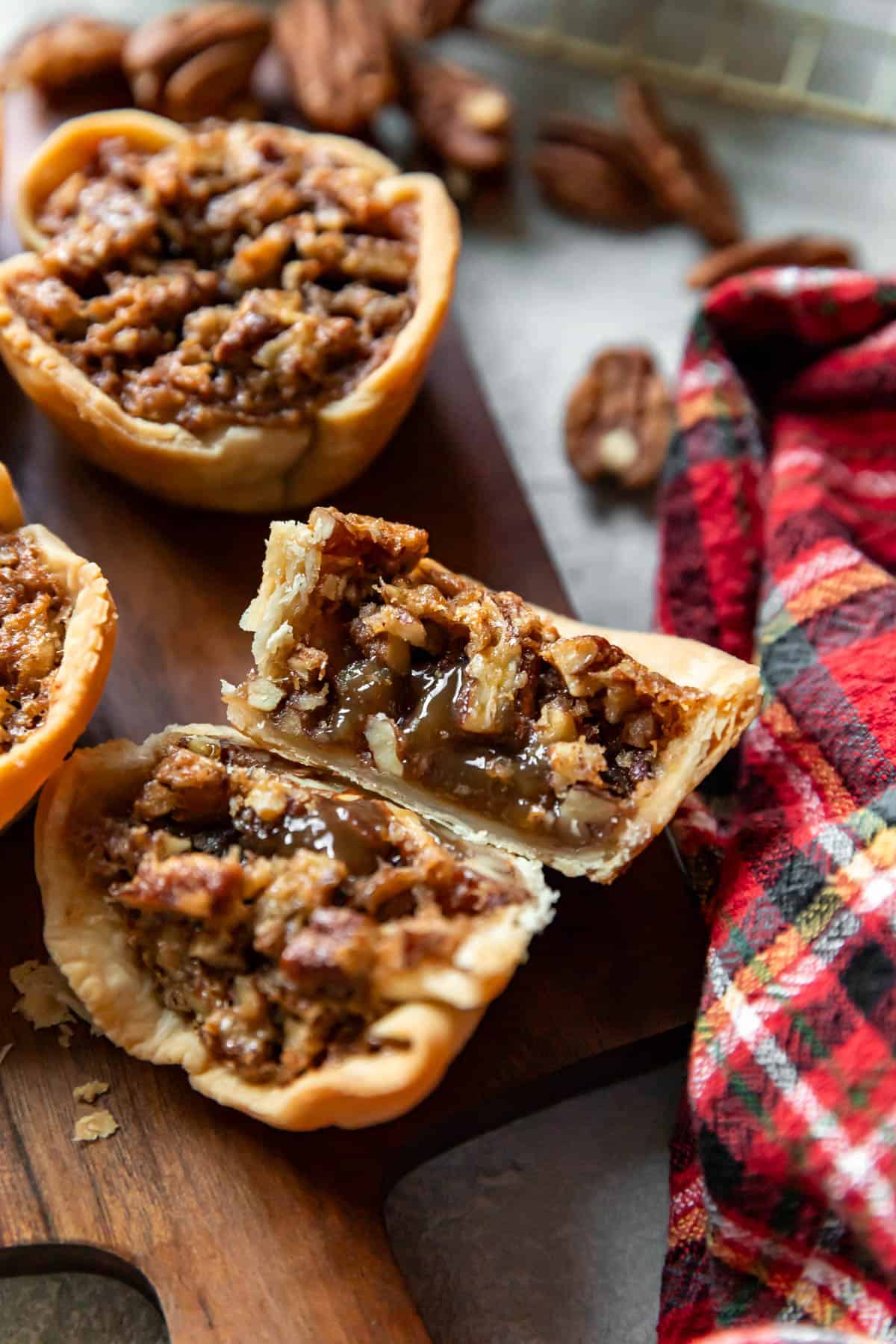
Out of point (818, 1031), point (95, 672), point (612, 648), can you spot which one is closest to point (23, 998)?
point (95, 672)

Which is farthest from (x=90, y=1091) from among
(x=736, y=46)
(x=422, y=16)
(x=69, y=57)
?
(x=736, y=46)

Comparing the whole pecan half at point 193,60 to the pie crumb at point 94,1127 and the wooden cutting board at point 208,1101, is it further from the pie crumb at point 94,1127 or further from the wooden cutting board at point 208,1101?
the pie crumb at point 94,1127

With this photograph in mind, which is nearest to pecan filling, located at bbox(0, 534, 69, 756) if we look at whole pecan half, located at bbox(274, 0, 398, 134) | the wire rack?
whole pecan half, located at bbox(274, 0, 398, 134)

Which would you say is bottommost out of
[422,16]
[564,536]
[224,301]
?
[564,536]

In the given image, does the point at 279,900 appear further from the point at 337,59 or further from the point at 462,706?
the point at 337,59

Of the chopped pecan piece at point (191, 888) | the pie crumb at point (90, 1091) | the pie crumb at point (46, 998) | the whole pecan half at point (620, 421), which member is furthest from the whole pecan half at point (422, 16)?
the pie crumb at point (90, 1091)

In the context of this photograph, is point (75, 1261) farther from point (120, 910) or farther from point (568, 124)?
point (568, 124)

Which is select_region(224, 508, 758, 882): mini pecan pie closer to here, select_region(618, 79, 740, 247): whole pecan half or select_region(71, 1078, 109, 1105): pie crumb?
select_region(71, 1078, 109, 1105): pie crumb
